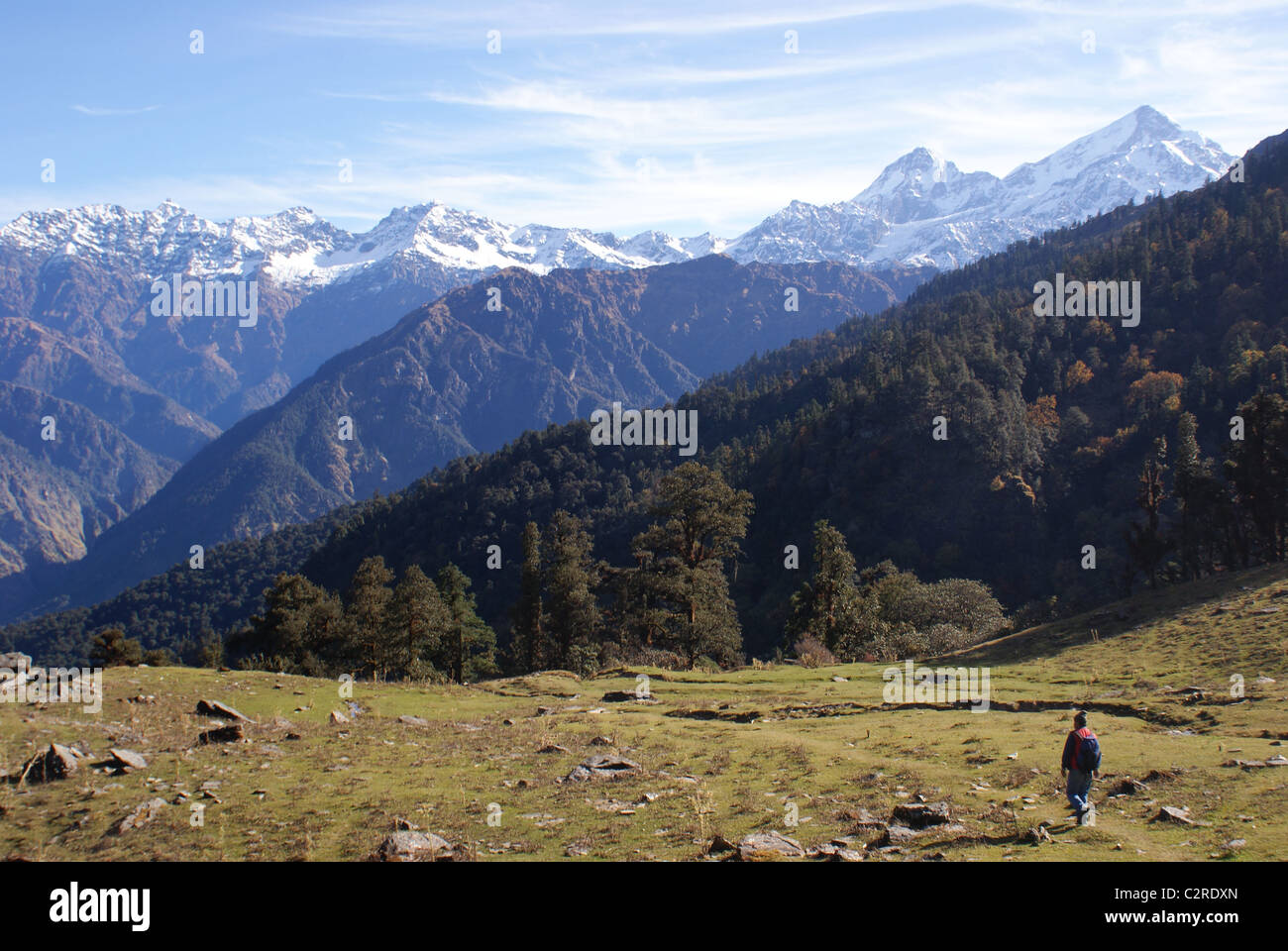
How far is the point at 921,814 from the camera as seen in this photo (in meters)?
13.8

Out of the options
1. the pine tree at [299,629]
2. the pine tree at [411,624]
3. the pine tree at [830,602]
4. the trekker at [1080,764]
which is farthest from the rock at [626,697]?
the pine tree at [299,629]

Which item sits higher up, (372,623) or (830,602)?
(830,602)

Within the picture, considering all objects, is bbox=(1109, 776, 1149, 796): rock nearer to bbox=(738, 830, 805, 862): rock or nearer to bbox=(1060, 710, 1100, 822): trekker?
bbox=(1060, 710, 1100, 822): trekker

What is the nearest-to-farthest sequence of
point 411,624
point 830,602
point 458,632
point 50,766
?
point 50,766, point 411,624, point 830,602, point 458,632

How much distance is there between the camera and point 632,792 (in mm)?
16844

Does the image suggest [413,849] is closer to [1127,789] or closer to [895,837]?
[895,837]

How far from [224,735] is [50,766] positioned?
172 inches

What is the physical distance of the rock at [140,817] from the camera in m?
14.2

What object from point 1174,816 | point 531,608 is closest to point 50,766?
point 1174,816

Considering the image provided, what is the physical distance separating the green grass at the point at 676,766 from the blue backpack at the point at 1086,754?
2.75 feet
